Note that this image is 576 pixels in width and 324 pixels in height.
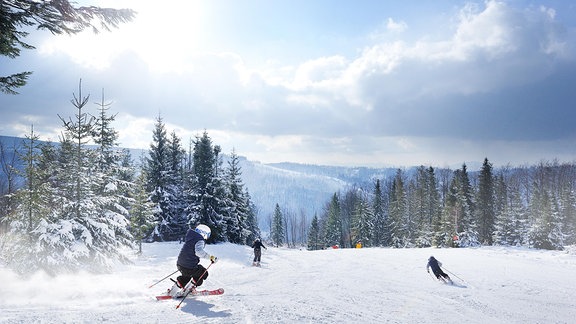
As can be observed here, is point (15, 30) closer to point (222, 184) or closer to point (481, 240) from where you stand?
point (222, 184)

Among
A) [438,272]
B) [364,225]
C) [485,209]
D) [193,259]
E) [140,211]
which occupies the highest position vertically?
[140,211]

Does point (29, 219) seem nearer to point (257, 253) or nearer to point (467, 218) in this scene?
point (257, 253)

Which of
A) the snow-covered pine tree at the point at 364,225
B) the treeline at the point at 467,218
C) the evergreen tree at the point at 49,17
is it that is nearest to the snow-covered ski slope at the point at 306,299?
the evergreen tree at the point at 49,17

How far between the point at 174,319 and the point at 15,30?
855 centimetres

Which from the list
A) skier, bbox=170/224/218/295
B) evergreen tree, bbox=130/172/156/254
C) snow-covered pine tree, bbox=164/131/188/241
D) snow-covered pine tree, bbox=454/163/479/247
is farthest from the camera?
snow-covered pine tree, bbox=454/163/479/247

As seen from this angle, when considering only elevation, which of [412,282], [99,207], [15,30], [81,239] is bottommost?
[412,282]

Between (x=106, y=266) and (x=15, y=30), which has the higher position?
(x=15, y=30)

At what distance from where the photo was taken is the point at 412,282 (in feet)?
49.2

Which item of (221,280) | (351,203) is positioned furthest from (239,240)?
(351,203)

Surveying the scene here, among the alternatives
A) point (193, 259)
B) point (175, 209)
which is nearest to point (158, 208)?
point (175, 209)

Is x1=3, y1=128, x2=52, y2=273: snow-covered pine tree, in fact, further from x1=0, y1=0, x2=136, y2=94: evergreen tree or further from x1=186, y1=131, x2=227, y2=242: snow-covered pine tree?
x1=186, y1=131, x2=227, y2=242: snow-covered pine tree

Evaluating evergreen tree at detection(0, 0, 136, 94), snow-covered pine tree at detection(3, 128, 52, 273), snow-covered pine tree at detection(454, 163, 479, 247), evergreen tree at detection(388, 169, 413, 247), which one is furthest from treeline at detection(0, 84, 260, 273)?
evergreen tree at detection(388, 169, 413, 247)

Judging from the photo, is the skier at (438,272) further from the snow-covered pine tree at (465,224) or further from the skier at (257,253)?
the snow-covered pine tree at (465,224)

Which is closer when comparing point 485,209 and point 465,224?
point 465,224
